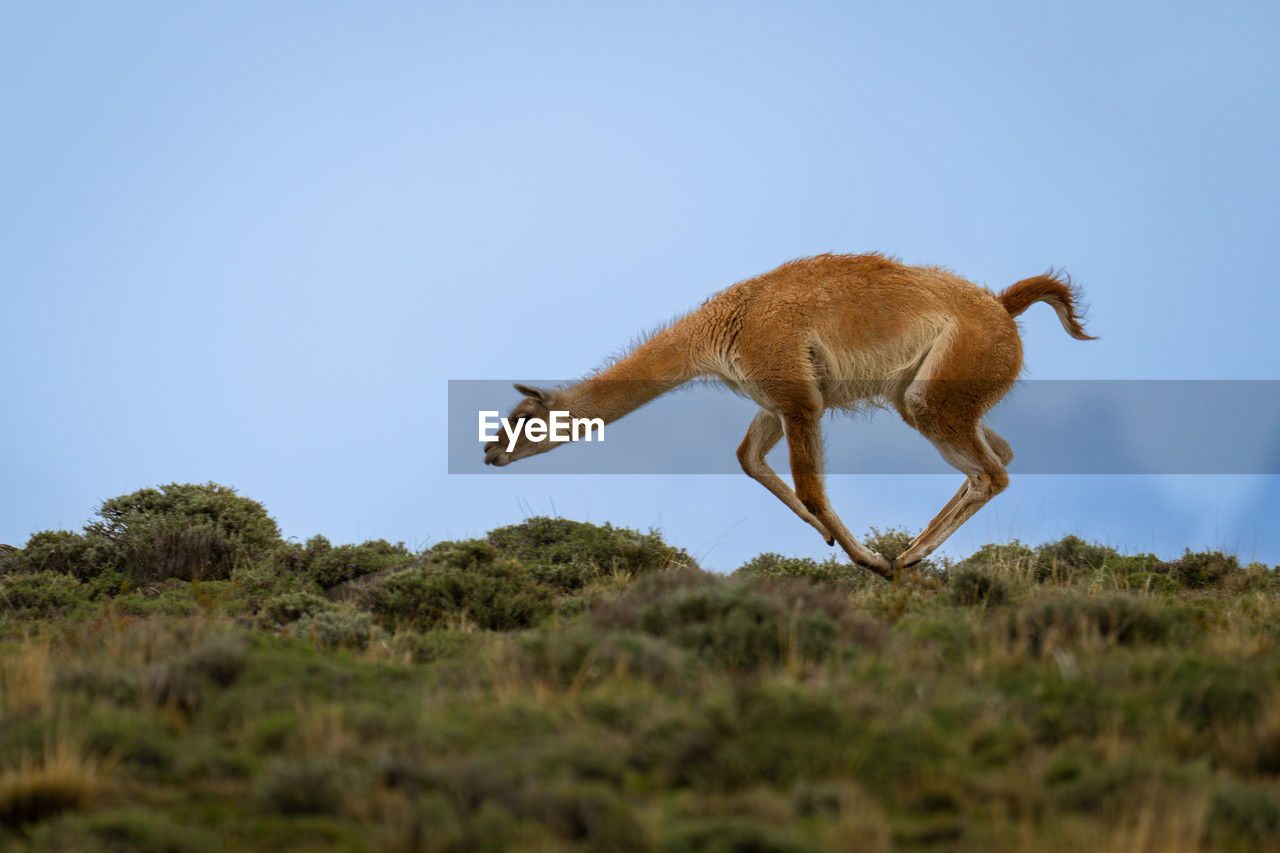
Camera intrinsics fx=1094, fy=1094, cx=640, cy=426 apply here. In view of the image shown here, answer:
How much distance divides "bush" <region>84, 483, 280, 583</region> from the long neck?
4.41 m

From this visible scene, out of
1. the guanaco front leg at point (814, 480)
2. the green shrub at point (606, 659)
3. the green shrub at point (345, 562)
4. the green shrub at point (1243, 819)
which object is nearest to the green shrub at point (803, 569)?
the guanaco front leg at point (814, 480)

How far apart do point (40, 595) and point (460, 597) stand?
4.86 meters

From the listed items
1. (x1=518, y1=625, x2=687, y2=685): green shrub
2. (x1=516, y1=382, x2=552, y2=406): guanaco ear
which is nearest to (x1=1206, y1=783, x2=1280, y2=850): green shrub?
(x1=518, y1=625, x2=687, y2=685): green shrub

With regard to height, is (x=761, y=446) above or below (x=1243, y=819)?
above

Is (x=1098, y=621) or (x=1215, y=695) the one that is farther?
(x=1098, y=621)

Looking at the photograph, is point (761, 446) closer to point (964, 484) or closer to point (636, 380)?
point (636, 380)

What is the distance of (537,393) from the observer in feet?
35.9

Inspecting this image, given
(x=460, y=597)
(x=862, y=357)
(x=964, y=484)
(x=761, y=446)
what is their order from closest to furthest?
(x=460, y=597) → (x=862, y=357) → (x=964, y=484) → (x=761, y=446)

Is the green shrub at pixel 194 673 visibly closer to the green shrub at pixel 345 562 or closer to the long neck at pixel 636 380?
the green shrub at pixel 345 562

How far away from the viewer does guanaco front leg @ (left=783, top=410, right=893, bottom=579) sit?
10.0 meters

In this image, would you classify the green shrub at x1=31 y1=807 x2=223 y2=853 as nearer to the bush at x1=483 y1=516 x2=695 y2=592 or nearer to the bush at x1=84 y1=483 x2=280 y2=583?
the bush at x1=483 y1=516 x2=695 y2=592

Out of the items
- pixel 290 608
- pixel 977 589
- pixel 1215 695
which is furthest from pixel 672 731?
pixel 290 608

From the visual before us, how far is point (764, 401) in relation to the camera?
1015 cm

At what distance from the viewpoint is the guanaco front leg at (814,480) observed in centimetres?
1000
